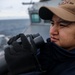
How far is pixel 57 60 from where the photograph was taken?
145cm

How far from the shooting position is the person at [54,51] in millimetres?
1354

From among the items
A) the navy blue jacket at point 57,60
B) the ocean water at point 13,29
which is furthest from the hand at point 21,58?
the ocean water at point 13,29

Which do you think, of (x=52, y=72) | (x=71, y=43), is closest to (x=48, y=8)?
(x=71, y=43)

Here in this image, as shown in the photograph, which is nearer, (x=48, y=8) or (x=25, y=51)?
(x=25, y=51)

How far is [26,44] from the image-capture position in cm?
136

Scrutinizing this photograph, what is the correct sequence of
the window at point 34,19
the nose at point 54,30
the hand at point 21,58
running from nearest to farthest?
the hand at point 21,58
the nose at point 54,30
the window at point 34,19

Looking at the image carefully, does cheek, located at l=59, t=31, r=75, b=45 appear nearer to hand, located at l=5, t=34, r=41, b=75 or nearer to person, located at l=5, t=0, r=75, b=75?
person, located at l=5, t=0, r=75, b=75

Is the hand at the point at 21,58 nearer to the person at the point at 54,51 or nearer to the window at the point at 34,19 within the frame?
the person at the point at 54,51

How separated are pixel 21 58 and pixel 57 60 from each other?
0.61ft

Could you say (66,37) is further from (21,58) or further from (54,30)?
(21,58)

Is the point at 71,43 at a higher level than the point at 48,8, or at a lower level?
lower

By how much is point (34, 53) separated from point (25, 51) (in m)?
0.04

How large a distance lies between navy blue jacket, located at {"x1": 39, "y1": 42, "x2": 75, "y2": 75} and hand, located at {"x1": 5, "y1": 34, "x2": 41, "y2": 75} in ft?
0.33

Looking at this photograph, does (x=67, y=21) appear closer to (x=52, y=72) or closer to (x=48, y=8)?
(x=48, y=8)
